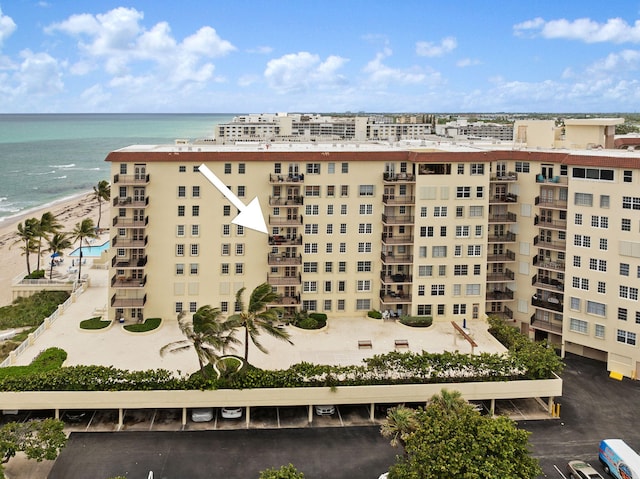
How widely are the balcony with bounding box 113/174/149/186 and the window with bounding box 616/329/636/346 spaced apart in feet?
129

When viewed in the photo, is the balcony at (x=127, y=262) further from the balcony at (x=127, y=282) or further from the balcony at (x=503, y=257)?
the balcony at (x=503, y=257)

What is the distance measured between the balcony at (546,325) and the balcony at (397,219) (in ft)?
44.5

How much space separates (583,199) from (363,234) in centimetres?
1798

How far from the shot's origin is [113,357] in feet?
136

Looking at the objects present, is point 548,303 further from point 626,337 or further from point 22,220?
point 22,220

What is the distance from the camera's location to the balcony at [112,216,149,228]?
156 feet

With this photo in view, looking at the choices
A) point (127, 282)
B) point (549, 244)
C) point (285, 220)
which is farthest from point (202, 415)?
point (549, 244)

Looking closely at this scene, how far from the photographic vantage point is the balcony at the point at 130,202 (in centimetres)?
4706

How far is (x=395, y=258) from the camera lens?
50.6 m

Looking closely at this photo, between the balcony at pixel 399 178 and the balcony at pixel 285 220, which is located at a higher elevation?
the balcony at pixel 399 178

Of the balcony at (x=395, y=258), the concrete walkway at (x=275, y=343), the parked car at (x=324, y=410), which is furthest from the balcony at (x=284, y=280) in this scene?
the parked car at (x=324, y=410)

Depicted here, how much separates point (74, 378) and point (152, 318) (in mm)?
12994

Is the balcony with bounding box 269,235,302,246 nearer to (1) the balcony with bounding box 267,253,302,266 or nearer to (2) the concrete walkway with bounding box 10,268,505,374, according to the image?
(1) the balcony with bounding box 267,253,302,266
